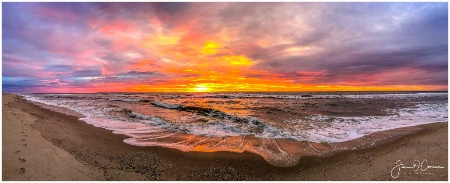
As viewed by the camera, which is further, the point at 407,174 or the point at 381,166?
the point at 381,166

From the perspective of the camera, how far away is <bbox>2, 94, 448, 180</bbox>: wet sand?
595 cm

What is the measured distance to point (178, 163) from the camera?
680 centimetres

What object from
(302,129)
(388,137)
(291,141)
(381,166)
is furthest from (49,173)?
(388,137)

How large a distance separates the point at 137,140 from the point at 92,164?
8.78 ft

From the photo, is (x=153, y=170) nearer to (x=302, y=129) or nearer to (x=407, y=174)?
(x=407, y=174)

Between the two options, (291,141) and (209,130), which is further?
(209,130)

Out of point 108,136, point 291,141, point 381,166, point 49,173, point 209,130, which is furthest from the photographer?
point 209,130

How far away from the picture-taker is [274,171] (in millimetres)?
6438

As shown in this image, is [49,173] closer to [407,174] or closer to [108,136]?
[108,136]

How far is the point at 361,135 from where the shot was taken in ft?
32.9

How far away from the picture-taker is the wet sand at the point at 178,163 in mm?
5953

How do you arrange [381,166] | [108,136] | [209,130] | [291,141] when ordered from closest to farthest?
[381,166], [291,141], [108,136], [209,130]

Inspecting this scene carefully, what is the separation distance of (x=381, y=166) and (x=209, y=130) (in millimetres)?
6790

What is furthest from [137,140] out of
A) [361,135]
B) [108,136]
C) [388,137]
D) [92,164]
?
[388,137]
